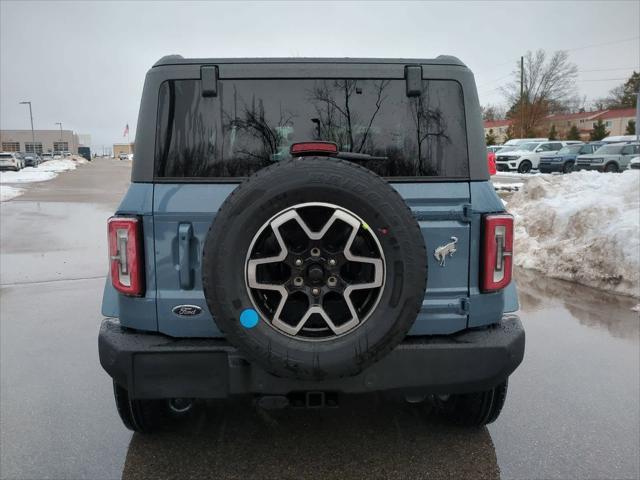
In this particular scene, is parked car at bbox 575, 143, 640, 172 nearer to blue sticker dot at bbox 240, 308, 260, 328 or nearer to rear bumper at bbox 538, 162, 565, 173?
rear bumper at bbox 538, 162, 565, 173

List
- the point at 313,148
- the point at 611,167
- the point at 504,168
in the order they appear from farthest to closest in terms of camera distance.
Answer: the point at 504,168
the point at 611,167
the point at 313,148

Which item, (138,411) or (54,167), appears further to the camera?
(54,167)

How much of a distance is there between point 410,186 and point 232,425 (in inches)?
76.8

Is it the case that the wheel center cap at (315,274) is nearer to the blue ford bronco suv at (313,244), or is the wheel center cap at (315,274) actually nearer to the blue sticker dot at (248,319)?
the blue ford bronco suv at (313,244)

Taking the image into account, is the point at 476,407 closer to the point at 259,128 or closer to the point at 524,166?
the point at 259,128

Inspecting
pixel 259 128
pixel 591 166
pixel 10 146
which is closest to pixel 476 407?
pixel 259 128

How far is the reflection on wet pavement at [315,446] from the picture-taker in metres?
3.07

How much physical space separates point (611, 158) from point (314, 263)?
2983 centimetres

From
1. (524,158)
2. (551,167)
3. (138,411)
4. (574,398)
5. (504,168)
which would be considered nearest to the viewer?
(138,411)

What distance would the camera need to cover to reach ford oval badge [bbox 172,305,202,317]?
2.82 meters

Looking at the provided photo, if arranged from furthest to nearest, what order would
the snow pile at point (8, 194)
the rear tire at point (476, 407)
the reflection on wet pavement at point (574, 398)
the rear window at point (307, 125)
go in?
1. the snow pile at point (8, 194)
2. the rear tire at point (476, 407)
3. the reflection on wet pavement at point (574, 398)
4. the rear window at point (307, 125)

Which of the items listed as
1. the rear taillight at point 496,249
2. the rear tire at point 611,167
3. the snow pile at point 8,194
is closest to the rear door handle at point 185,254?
the rear taillight at point 496,249

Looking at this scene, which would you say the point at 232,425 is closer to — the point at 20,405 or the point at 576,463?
the point at 20,405

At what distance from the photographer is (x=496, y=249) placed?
2908mm
